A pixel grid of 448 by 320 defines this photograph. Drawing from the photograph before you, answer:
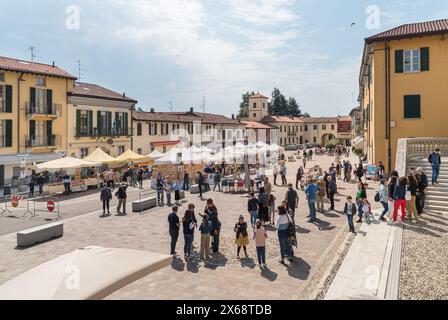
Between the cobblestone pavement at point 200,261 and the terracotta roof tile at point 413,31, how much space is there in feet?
46.7

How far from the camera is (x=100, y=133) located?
125 feet

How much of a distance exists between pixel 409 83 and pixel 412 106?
5.12ft

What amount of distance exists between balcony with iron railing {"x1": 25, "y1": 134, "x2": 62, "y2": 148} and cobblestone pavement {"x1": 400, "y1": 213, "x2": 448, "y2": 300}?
28485mm

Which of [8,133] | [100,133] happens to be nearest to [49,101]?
[8,133]

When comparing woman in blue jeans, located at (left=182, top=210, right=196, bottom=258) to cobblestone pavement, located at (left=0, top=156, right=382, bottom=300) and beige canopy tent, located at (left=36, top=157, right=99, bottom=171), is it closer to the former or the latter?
cobblestone pavement, located at (left=0, top=156, right=382, bottom=300)

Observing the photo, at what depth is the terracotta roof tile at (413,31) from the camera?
24.4m

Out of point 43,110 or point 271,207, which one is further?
point 43,110

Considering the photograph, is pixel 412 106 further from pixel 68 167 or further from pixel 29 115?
pixel 29 115

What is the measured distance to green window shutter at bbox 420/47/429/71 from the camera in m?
24.9

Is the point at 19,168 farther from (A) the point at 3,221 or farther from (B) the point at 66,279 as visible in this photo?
(B) the point at 66,279

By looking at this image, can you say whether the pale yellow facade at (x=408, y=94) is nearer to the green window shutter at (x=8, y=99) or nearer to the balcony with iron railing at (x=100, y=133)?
the balcony with iron railing at (x=100, y=133)

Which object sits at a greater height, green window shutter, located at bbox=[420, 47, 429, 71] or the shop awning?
green window shutter, located at bbox=[420, 47, 429, 71]

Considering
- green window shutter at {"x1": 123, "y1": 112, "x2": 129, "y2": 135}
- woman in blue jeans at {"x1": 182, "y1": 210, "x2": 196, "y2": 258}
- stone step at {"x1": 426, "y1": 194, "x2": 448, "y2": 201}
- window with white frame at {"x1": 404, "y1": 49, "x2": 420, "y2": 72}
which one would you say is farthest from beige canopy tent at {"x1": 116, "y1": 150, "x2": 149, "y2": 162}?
stone step at {"x1": 426, "y1": 194, "x2": 448, "y2": 201}
